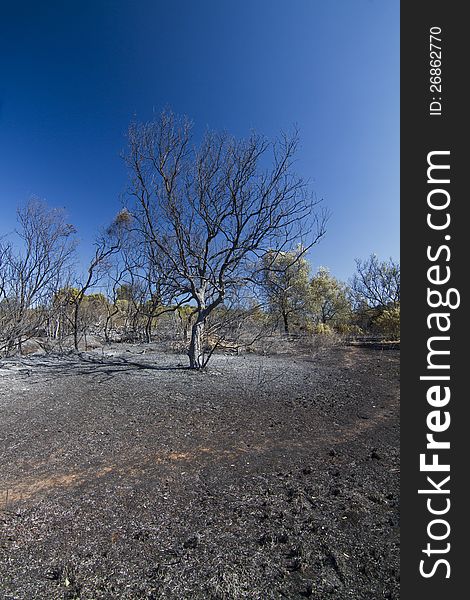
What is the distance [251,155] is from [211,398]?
607cm

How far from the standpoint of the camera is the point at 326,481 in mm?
2270

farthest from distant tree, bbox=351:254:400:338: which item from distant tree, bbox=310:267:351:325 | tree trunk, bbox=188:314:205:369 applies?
tree trunk, bbox=188:314:205:369

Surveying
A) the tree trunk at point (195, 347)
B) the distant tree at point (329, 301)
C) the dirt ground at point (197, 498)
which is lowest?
the dirt ground at point (197, 498)

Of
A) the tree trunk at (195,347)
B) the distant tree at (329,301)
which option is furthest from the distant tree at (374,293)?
the tree trunk at (195,347)

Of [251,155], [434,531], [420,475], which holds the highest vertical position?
[251,155]

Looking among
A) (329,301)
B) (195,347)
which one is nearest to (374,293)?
(329,301)

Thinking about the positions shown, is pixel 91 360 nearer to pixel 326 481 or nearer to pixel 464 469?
pixel 326 481

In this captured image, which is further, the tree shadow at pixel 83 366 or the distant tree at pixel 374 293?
the distant tree at pixel 374 293

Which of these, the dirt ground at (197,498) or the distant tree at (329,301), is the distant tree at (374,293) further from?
the dirt ground at (197,498)

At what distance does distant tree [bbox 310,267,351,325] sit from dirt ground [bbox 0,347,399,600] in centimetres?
1981

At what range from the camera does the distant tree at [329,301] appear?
24.0 metres

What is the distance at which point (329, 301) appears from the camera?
24.4 metres

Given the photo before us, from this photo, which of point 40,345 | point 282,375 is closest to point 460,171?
point 282,375

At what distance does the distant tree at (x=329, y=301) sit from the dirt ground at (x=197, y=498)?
19.8m
